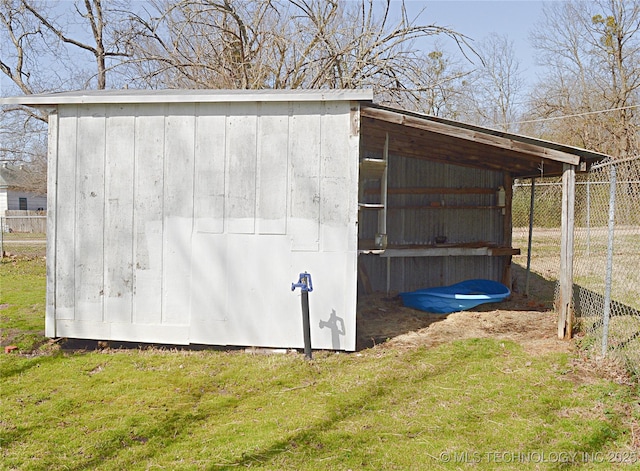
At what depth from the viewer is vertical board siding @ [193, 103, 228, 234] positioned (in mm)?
5359

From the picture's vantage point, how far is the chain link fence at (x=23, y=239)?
585 inches

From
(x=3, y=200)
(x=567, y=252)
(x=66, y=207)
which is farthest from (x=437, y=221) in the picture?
(x=3, y=200)

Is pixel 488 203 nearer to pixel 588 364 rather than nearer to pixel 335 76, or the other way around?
pixel 588 364

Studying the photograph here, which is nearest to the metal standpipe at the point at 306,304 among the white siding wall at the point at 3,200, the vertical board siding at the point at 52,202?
the vertical board siding at the point at 52,202

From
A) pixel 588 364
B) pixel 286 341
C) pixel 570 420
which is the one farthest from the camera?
pixel 286 341

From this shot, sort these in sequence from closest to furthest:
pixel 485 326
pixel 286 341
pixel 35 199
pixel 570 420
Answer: pixel 570 420
pixel 286 341
pixel 485 326
pixel 35 199

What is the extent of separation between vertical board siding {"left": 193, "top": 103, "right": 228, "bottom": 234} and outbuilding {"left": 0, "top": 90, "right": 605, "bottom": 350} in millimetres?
11

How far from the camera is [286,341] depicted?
5332mm

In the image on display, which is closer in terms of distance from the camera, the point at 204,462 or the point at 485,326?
the point at 204,462

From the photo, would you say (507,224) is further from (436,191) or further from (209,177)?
(209,177)

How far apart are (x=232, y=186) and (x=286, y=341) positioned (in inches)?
70.8

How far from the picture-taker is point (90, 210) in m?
5.47

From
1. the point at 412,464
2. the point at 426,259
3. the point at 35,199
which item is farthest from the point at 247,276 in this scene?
the point at 35,199

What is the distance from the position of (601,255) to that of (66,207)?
11.9m
